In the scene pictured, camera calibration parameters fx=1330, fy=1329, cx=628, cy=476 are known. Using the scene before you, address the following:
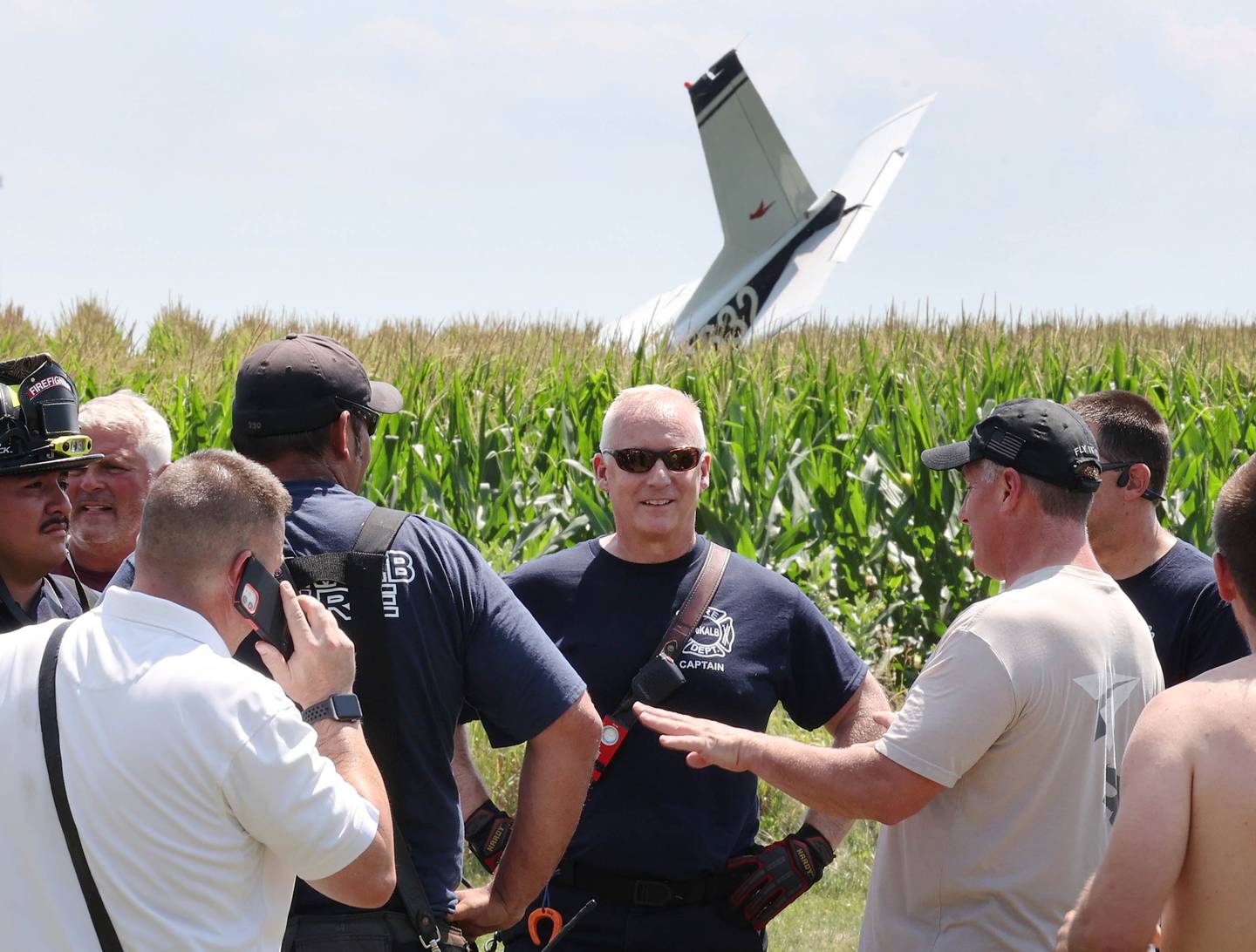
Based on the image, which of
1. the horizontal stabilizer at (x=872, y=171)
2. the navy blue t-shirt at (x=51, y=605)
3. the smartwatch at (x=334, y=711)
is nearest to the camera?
the smartwatch at (x=334, y=711)

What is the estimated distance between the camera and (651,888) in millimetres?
3428

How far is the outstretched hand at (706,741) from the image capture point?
9.78 ft

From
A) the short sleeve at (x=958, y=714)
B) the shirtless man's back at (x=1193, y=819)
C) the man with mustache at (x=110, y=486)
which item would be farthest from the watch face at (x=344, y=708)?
the man with mustache at (x=110, y=486)

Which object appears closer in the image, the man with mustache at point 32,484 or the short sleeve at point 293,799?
the short sleeve at point 293,799

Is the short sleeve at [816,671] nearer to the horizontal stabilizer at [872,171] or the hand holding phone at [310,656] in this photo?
the hand holding phone at [310,656]

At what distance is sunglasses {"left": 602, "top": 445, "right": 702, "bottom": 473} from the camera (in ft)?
12.9

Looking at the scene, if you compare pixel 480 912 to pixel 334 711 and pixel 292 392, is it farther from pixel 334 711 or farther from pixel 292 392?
pixel 292 392

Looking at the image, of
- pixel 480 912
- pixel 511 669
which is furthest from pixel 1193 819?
pixel 480 912

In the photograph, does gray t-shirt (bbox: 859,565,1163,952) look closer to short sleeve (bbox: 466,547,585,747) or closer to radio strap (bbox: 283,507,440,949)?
short sleeve (bbox: 466,547,585,747)

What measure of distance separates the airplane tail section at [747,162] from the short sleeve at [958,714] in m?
26.3

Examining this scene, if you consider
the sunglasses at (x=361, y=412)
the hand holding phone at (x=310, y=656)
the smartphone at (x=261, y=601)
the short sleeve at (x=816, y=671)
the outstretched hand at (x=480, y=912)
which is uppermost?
the sunglasses at (x=361, y=412)

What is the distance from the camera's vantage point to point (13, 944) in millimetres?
2035

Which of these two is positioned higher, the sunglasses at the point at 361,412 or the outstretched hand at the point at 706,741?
the sunglasses at the point at 361,412

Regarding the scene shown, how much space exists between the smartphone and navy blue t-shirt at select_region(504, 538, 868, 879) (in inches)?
57.9
